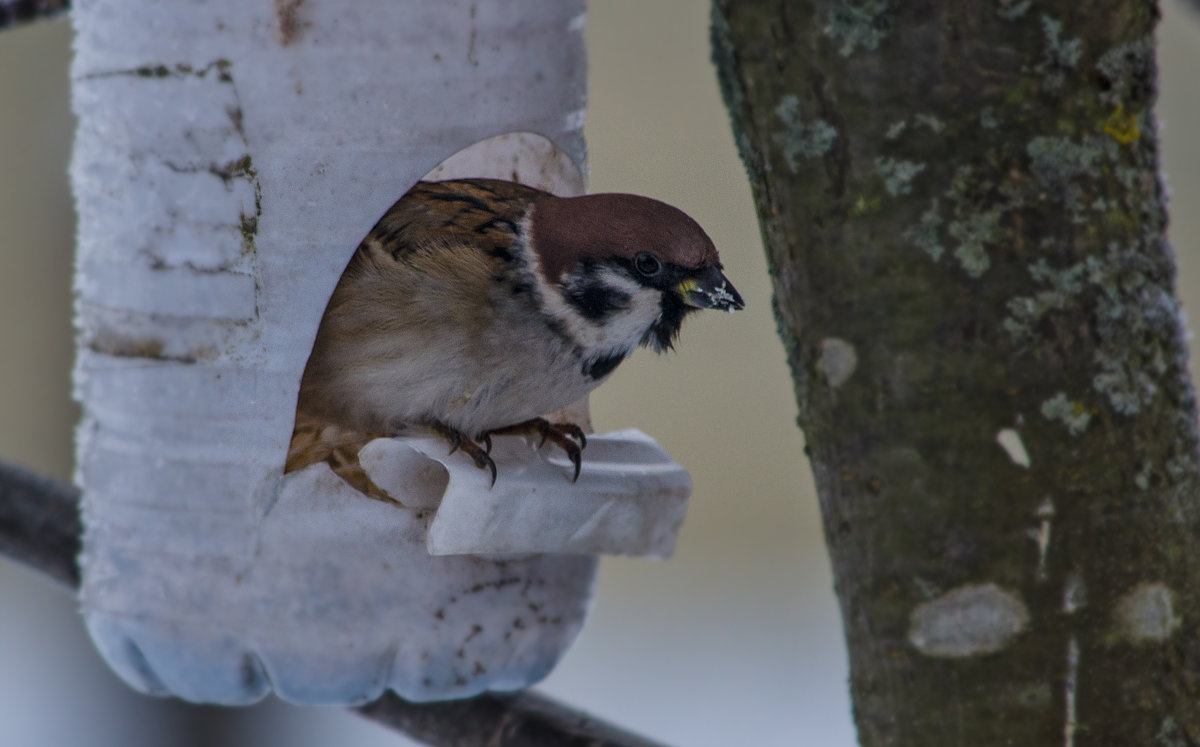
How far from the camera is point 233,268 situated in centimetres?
184

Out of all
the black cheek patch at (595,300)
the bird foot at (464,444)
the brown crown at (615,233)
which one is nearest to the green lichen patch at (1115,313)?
the brown crown at (615,233)

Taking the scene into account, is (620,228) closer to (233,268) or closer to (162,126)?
(233,268)

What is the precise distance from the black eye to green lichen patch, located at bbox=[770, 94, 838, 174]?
1.40 feet

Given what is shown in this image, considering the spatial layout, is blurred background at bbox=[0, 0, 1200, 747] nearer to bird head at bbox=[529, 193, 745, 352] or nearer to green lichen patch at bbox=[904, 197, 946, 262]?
bird head at bbox=[529, 193, 745, 352]

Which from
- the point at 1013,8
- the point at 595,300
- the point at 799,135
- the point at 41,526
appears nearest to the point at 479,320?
the point at 595,300

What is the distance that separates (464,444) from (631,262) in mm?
374

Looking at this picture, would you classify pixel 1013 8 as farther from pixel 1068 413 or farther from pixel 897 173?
pixel 1068 413

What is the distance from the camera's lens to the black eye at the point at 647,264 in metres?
1.84

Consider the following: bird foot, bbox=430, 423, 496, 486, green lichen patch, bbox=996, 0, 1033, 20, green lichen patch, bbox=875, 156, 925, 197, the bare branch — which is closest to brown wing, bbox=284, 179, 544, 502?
bird foot, bbox=430, 423, 496, 486

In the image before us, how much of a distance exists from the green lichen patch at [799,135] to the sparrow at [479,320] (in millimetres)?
422

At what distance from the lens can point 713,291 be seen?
5.96 ft

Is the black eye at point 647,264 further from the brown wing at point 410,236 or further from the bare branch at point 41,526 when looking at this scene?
the bare branch at point 41,526

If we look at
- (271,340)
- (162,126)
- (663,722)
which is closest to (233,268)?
Answer: (271,340)

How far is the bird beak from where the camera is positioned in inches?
71.4
